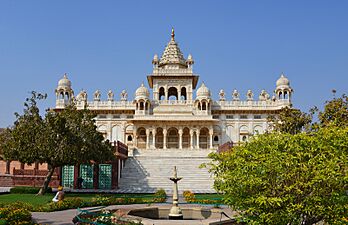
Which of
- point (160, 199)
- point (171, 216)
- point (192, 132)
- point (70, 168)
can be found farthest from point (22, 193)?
point (192, 132)

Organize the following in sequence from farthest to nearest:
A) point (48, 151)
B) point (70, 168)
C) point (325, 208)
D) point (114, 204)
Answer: point (70, 168) → point (48, 151) → point (114, 204) → point (325, 208)

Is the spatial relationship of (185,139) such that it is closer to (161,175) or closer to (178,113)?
(178,113)

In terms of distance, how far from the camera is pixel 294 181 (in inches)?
358

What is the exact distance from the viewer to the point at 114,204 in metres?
18.0

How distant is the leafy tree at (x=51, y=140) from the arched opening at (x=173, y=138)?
26172mm

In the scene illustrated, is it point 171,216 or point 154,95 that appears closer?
point 171,216

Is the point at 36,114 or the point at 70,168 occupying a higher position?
the point at 36,114

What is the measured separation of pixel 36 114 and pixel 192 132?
1036 inches

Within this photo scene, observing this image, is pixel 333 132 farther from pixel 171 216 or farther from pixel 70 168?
pixel 70 168

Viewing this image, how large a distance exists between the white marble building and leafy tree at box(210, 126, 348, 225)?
120 ft

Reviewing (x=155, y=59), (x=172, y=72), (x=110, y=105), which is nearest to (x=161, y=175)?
(x=110, y=105)

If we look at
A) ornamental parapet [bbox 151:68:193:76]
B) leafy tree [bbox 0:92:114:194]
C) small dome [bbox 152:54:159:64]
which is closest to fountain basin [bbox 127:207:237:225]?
leafy tree [bbox 0:92:114:194]

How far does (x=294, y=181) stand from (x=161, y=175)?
68.6ft

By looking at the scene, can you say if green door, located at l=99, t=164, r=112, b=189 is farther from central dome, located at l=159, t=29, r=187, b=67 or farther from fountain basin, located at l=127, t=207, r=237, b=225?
central dome, located at l=159, t=29, r=187, b=67
